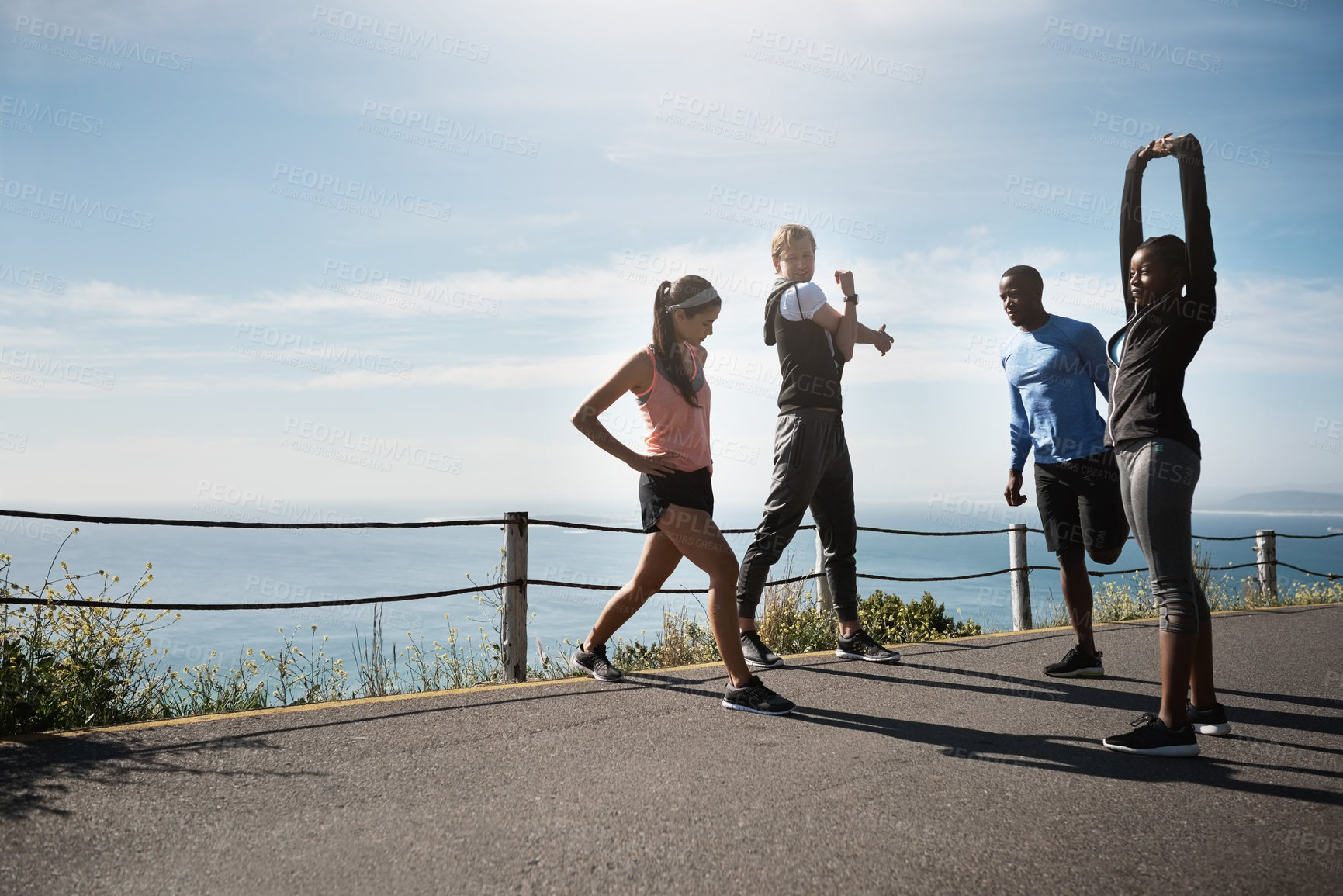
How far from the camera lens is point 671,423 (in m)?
4.33

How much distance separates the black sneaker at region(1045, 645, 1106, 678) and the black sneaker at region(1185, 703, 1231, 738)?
1.40m

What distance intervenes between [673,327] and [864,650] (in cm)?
265

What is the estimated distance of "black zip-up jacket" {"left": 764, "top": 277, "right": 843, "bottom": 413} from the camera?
16.6ft

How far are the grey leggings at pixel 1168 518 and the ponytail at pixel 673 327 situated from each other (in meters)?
1.99

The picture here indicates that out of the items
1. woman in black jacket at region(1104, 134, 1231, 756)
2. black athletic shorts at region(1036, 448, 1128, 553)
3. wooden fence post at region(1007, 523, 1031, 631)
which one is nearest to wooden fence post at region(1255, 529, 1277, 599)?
wooden fence post at region(1007, 523, 1031, 631)

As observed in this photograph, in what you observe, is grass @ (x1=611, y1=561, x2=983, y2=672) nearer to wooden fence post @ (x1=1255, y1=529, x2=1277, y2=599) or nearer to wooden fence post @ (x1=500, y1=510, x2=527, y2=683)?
wooden fence post @ (x1=500, y1=510, x2=527, y2=683)

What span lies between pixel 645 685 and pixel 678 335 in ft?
6.45

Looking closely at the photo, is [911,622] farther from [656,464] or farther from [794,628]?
[656,464]

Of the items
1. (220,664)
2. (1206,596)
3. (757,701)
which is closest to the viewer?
(757,701)

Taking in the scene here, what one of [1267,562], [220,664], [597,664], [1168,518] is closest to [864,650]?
[597,664]

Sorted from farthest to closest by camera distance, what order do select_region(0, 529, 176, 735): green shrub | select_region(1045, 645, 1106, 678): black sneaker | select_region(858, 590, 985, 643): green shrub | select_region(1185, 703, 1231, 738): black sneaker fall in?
select_region(858, 590, 985, 643): green shrub, select_region(1045, 645, 1106, 678): black sneaker, select_region(0, 529, 176, 735): green shrub, select_region(1185, 703, 1231, 738): black sneaker

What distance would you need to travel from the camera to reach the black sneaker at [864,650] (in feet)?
18.5

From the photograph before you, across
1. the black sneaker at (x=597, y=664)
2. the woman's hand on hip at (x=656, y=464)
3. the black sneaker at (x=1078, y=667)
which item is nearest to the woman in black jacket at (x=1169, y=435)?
the black sneaker at (x=1078, y=667)

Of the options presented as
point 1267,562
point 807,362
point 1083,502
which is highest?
point 807,362
